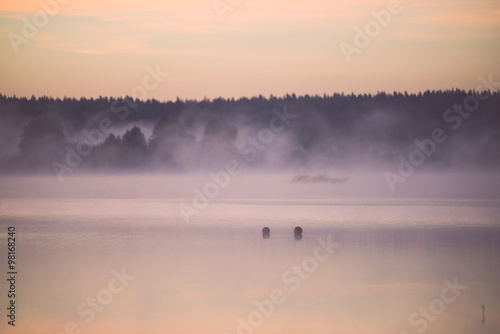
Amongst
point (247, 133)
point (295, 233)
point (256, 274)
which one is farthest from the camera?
point (247, 133)

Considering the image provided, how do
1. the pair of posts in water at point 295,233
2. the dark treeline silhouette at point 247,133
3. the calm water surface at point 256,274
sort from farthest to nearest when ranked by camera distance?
the dark treeline silhouette at point 247,133 < the pair of posts in water at point 295,233 < the calm water surface at point 256,274

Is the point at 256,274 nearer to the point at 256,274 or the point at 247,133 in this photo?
the point at 256,274

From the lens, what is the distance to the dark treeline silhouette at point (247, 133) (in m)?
101

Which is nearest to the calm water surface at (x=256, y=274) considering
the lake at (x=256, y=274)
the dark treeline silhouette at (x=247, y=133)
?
the lake at (x=256, y=274)

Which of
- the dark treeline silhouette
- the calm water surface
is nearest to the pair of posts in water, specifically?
the calm water surface

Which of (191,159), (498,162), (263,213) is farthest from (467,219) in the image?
(191,159)

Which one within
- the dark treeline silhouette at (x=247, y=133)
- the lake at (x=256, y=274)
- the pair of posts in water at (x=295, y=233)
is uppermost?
the dark treeline silhouette at (x=247, y=133)

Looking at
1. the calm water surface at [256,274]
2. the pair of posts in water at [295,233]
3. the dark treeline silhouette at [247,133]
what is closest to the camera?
the calm water surface at [256,274]

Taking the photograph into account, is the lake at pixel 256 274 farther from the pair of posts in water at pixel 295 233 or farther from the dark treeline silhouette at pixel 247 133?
the dark treeline silhouette at pixel 247 133

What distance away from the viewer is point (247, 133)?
113625 millimetres

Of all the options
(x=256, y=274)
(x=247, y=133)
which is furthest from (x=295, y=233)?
(x=247, y=133)

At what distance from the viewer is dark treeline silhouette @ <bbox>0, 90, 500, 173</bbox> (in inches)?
3974

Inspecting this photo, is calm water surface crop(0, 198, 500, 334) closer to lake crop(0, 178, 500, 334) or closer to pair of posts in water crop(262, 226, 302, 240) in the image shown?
lake crop(0, 178, 500, 334)

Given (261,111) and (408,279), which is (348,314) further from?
(261,111)
